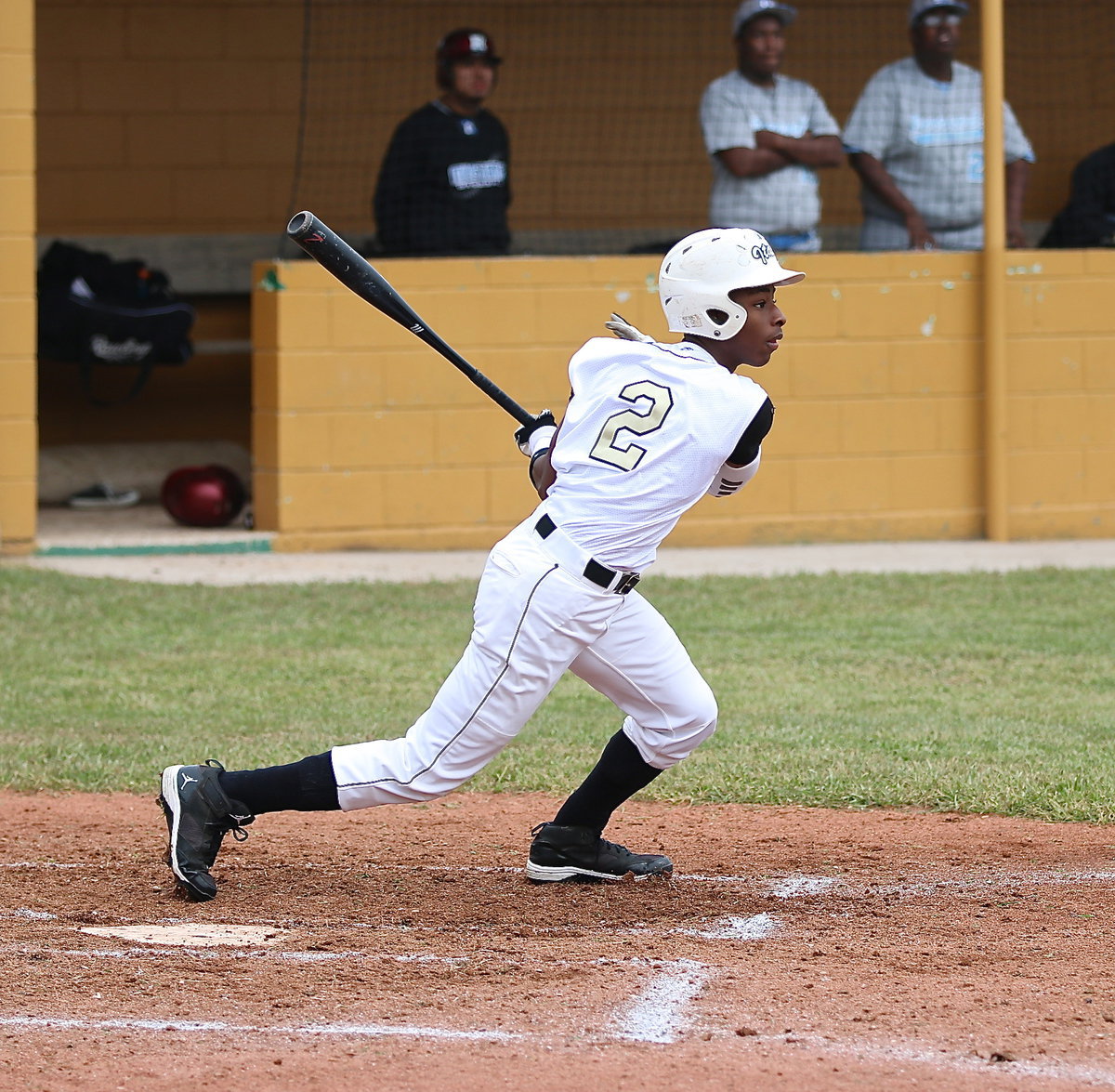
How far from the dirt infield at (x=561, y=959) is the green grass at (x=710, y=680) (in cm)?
44

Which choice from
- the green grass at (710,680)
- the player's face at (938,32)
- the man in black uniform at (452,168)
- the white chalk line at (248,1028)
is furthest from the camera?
the player's face at (938,32)

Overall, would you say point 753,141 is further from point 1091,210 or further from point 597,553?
point 597,553

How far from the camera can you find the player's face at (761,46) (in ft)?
33.3

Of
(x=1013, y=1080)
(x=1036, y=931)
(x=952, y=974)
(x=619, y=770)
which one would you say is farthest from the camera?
(x=619, y=770)

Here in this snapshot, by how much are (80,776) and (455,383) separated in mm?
4694

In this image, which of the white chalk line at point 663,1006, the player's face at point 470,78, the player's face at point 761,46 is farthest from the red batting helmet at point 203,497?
the white chalk line at point 663,1006

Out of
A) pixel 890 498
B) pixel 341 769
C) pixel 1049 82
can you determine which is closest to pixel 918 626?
pixel 890 498

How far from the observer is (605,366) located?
4.08m

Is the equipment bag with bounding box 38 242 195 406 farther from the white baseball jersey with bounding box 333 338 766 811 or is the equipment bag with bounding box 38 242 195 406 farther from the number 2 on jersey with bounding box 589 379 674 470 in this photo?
the number 2 on jersey with bounding box 589 379 674 470

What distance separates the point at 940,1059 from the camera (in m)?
3.24

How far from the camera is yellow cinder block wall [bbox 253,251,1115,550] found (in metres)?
9.97

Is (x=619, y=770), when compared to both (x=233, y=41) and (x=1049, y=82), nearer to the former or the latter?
(x=233, y=41)

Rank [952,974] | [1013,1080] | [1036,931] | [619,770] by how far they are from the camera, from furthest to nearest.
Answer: [619,770]
[1036,931]
[952,974]
[1013,1080]

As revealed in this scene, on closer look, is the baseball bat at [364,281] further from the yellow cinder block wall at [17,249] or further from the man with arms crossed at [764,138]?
the man with arms crossed at [764,138]
